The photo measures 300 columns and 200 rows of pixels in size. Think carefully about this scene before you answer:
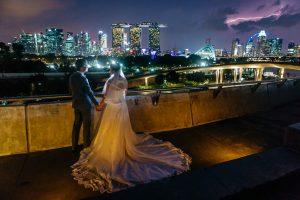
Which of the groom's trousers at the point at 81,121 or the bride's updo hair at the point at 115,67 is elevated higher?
the bride's updo hair at the point at 115,67

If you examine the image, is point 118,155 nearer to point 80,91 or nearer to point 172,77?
point 80,91

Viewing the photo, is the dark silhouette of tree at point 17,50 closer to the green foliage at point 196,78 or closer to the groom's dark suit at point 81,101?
the green foliage at point 196,78

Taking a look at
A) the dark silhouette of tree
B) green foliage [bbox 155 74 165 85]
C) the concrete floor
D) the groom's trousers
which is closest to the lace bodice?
the groom's trousers

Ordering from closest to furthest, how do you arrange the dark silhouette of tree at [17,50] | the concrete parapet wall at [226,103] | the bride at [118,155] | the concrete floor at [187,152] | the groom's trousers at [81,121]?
→ the concrete floor at [187,152] → the bride at [118,155] → the groom's trousers at [81,121] → the concrete parapet wall at [226,103] → the dark silhouette of tree at [17,50]

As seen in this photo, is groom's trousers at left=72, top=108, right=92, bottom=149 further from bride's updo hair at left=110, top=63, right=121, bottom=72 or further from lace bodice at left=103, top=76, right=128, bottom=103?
bride's updo hair at left=110, top=63, right=121, bottom=72

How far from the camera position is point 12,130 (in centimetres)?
623

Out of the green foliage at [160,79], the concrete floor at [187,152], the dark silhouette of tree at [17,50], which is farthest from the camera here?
the dark silhouette of tree at [17,50]

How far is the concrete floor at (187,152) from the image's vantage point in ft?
15.2

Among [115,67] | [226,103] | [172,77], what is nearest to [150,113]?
[115,67]

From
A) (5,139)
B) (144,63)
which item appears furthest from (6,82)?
(144,63)

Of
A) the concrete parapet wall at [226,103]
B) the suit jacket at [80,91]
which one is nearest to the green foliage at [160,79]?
the concrete parapet wall at [226,103]

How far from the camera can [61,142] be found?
22.0 ft

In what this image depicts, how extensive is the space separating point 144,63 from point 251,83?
153 meters

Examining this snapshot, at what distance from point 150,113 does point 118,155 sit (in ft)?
8.25
